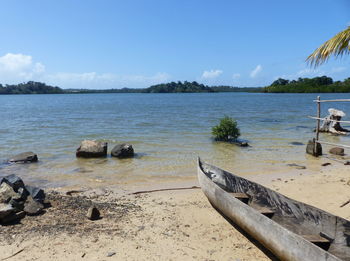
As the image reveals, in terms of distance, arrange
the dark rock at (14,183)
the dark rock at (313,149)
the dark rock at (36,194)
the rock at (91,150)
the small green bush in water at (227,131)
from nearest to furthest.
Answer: the dark rock at (36,194), the dark rock at (14,183), the rock at (91,150), the dark rock at (313,149), the small green bush in water at (227,131)

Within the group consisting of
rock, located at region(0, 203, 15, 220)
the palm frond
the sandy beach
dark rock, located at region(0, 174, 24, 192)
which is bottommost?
the sandy beach

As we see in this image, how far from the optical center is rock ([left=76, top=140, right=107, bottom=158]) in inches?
503

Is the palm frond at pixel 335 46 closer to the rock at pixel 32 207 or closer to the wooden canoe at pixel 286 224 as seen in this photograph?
the wooden canoe at pixel 286 224

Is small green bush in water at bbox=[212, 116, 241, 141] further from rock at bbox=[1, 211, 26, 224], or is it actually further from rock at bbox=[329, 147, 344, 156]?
rock at bbox=[1, 211, 26, 224]

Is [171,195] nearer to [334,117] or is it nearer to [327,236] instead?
[327,236]

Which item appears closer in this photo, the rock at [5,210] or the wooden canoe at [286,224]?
the wooden canoe at [286,224]

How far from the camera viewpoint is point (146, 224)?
6137mm

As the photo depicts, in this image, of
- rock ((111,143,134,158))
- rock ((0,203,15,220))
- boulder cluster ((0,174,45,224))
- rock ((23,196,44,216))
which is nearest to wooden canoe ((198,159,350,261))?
rock ((23,196,44,216))

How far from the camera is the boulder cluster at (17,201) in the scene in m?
6.00

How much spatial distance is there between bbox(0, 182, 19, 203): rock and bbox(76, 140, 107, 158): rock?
5575 mm

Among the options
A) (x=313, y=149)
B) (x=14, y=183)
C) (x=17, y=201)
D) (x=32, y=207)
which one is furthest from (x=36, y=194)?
(x=313, y=149)

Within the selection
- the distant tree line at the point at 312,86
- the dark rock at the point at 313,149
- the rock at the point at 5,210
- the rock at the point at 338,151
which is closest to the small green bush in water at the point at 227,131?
the dark rock at the point at 313,149

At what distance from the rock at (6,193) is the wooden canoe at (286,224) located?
13.9 feet

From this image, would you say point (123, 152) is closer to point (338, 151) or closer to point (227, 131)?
point (227, 131)
